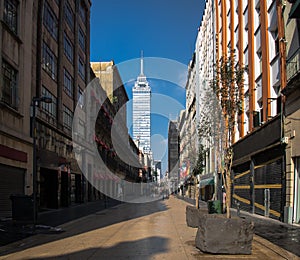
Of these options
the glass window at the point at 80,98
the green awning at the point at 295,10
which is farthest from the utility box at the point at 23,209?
the glass window at the point at 80,98

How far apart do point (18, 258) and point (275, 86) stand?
1671 cm

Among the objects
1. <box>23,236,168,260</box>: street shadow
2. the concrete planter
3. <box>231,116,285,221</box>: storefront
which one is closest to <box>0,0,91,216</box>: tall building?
<box>23,236,168,260</box>: street shadow

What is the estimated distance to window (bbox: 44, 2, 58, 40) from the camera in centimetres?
3180

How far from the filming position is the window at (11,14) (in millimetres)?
22797

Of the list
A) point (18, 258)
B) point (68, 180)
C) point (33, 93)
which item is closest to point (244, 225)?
point (18, 258)

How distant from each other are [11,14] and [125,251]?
17.2 m

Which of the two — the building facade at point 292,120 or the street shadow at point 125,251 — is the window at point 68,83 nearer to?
the building facade at point 292,120

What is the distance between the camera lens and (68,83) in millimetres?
39594

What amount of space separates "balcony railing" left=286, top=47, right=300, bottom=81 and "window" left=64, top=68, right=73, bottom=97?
76.2 ft

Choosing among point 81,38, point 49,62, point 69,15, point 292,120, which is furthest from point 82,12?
point 292,120

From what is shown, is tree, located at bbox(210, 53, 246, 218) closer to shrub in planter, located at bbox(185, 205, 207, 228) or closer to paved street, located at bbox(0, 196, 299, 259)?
paved street, located at bbox(0, 196, 299, 259)

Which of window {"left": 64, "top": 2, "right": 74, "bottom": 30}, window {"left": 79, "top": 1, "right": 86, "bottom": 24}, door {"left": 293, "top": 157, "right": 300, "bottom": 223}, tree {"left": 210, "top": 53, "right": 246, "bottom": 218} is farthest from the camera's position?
window {"left": 79, "top": 1, "right": 86, "bottom": 24}

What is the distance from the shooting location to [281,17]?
2016 centimetres

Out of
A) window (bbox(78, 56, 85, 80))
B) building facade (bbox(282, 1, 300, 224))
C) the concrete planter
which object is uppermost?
window (bbox(78, 56, 85, 80))
